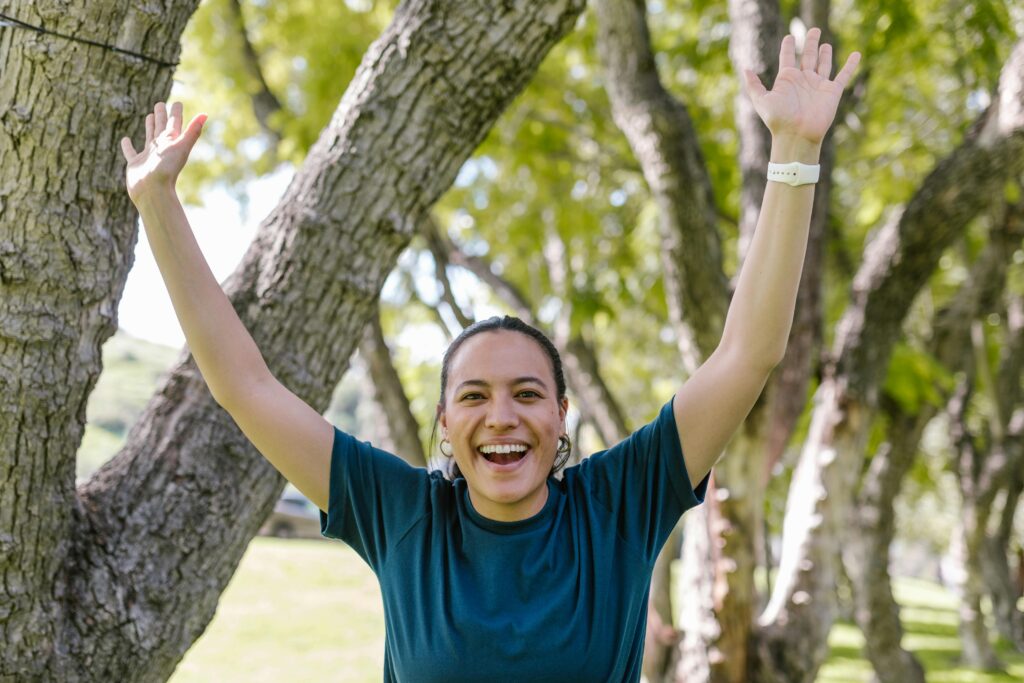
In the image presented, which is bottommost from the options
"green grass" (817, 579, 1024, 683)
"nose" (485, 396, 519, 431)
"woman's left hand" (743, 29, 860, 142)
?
"nose" (485, 396, 519, 431)

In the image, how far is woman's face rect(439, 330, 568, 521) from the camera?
193 cm

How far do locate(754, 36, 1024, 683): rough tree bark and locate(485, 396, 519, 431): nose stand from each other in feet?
12.2

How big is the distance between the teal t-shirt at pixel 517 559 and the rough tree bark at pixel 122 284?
738mm

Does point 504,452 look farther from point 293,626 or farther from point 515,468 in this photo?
point 293,626

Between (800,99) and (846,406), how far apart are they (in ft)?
13.2

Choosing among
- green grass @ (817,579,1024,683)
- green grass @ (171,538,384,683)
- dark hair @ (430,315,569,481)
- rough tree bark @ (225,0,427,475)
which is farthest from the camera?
green grass @ (171,538,384,683)

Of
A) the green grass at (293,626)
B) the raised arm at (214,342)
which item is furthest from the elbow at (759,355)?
the green grass at (293,626)

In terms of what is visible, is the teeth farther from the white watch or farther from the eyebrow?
the white watch

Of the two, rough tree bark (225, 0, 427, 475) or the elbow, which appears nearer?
the elbow

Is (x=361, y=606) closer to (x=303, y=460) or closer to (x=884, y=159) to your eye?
(x=884, y=159)

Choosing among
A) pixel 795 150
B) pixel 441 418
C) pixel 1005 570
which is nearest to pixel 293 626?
pixel 1005 570

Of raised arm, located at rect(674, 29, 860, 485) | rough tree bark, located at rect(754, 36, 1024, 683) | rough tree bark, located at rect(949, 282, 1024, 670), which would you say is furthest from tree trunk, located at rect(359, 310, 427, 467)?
rough tree bark, located at rect(949, 282, 1024, 670)

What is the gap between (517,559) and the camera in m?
Result: 1.89

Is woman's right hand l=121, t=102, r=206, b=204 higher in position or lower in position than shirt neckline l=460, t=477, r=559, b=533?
higher
